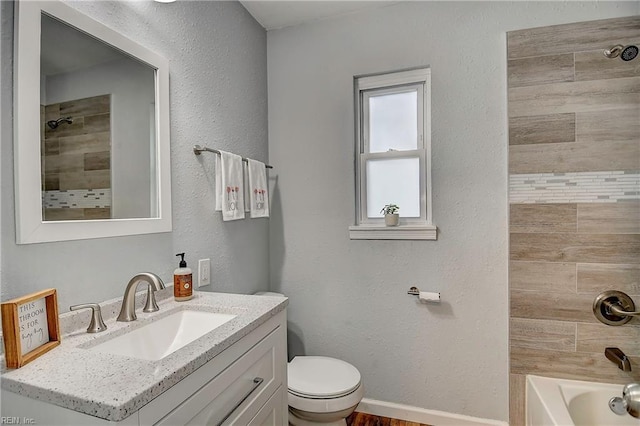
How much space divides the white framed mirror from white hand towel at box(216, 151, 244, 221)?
0.29 m

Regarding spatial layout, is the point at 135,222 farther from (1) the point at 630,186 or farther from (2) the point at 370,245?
(1) the point at 630,186

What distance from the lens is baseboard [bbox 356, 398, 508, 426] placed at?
6.12 ft

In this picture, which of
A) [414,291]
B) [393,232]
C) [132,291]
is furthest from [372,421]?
[132,291]

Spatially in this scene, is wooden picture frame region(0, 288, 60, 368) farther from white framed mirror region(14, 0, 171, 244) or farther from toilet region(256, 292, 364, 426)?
toilet region(256, 292, 364, 426)

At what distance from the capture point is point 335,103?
2.13 meters

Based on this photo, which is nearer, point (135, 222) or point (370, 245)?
point (135, 222)

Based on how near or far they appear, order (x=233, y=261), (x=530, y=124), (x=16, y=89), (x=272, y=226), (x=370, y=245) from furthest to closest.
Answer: (x=272, y=226) < (x=370, y=245) < (x=233, y=261) < (x=530, y=124) < (x=16, y=89)

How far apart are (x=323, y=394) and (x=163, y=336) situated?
808 mm

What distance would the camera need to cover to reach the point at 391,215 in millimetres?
1987

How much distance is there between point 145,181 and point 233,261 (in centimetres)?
72

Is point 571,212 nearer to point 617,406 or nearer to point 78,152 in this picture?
point 617,406

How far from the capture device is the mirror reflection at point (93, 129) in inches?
38.4

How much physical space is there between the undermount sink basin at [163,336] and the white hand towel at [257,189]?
75cm

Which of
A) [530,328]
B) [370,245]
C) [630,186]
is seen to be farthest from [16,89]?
[630,186]
